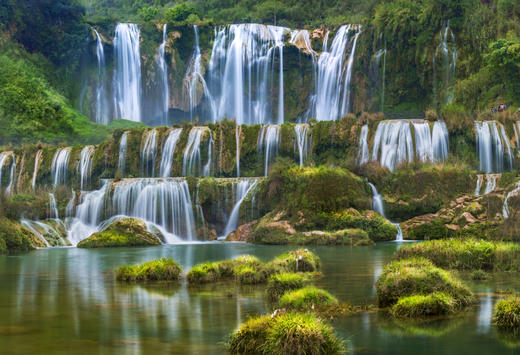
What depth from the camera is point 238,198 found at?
4491cm

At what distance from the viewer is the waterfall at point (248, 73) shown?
236 feet

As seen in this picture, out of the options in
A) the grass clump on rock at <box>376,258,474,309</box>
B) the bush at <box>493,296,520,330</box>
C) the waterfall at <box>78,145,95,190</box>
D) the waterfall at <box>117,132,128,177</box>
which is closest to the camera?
the bush at <box>493,296,520,330</box>

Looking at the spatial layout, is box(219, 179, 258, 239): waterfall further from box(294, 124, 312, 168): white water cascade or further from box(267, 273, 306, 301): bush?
box(267, 273, 306, 301): bush

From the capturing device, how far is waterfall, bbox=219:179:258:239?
44.6 m

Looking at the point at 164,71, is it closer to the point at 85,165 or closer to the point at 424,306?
the point at 85,165

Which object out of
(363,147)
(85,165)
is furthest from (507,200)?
(85,165)

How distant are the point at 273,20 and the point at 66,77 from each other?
25.9 metres

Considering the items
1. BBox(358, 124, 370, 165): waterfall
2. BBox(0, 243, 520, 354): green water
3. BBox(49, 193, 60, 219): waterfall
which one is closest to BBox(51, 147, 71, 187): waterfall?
BBox(49, 193, 60, 219): waterfall

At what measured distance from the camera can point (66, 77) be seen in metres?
80.2

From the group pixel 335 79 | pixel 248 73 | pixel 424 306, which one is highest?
pixel 248 73

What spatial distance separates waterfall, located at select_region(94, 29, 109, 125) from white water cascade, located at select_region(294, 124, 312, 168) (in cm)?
3318

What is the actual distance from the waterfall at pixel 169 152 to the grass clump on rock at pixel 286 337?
39.5 meters

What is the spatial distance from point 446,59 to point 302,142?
18.6 m

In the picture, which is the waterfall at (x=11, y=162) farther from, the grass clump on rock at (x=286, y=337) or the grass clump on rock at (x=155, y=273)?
the grass clump on rock at (x=286, y=337)
